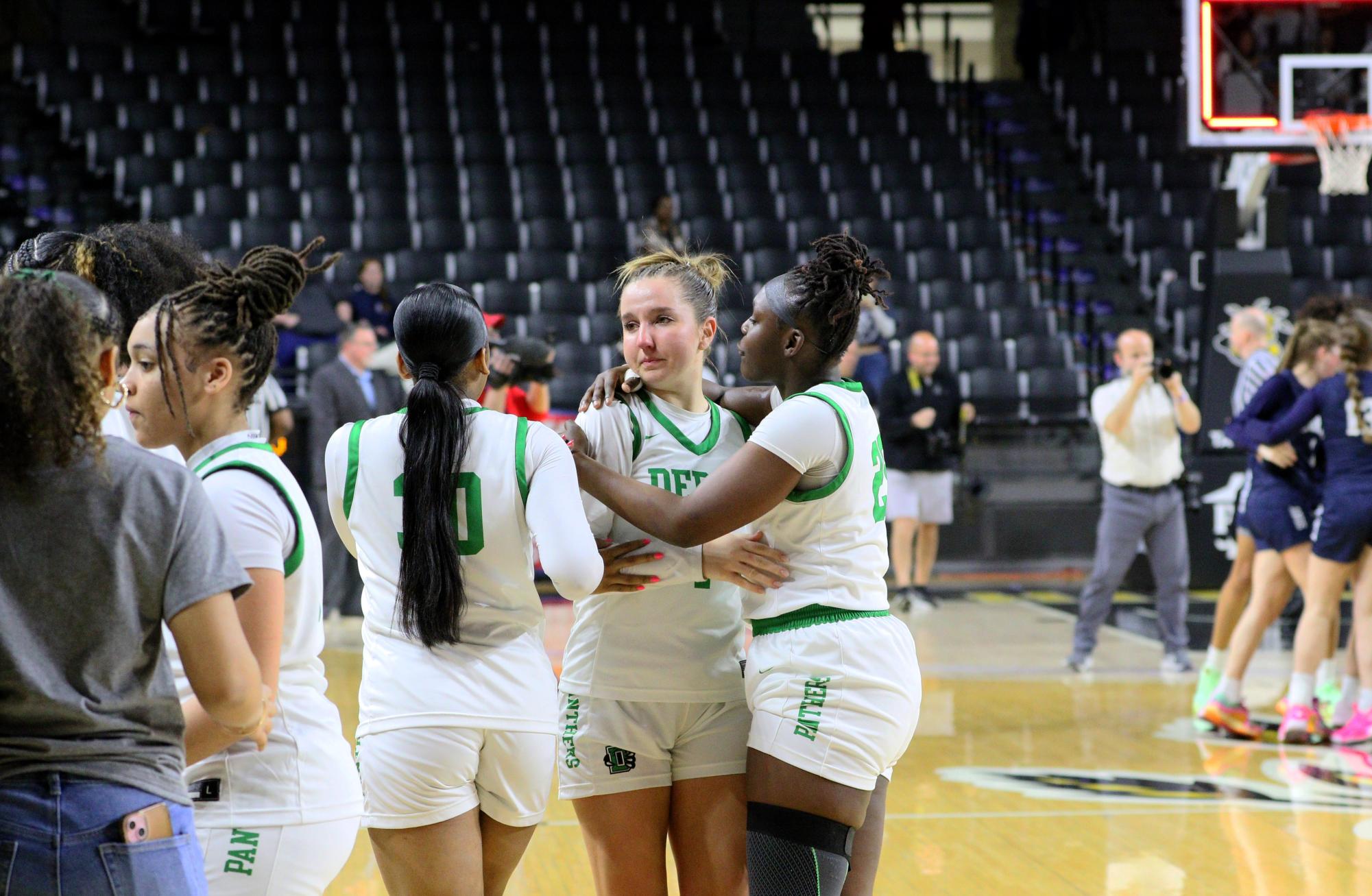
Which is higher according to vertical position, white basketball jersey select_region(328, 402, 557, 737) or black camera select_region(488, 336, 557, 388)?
black camera select_region(488, 336, 557, 388)

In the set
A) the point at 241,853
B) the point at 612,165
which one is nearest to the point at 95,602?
the point at 241,853

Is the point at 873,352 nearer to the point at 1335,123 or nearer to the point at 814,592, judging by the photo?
the point at 1335,123

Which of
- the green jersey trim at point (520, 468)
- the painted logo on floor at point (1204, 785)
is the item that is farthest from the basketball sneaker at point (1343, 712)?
the green jersey trim at point (520, 468)

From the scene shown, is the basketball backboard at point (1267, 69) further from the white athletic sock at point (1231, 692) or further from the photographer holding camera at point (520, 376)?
the photographer holding camera at point (520, 376)

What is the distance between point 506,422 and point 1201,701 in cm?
467

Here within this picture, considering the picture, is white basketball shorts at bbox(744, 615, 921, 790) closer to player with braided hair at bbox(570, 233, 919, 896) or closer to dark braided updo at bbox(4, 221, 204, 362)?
player with braided hair at bbox(570, 233, 919, 896)

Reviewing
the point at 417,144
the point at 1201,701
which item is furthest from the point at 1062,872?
the point at 417,144

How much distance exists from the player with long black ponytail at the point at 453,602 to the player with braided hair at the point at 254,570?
22cm

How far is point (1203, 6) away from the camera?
894 centimetres

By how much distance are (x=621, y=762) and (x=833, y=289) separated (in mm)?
943

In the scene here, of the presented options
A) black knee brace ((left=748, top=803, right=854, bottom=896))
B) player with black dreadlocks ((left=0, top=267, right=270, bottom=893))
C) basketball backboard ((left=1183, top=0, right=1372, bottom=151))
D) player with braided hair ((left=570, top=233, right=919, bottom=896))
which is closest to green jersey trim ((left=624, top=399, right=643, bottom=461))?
player with braided hair ((left=570, top=233, right=919, bottom=896))

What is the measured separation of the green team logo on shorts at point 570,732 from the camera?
2.55 metres

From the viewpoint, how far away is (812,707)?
2361 mm

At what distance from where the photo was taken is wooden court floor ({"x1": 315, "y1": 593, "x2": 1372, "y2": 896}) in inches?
154
